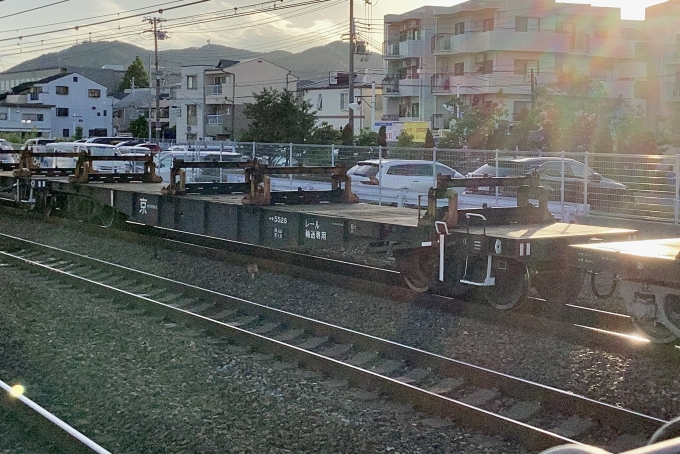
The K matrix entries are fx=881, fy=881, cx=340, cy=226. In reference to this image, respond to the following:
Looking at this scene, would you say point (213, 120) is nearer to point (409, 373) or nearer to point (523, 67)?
point (523, 67)

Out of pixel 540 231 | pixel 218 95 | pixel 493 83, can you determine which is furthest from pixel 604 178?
pixel 218 95

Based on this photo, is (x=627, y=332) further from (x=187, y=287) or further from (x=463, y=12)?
(x=463, y=12)

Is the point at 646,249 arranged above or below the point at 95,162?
below

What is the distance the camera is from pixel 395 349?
8422 millimetres

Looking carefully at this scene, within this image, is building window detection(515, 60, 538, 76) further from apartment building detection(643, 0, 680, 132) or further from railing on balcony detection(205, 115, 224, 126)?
railing on balcony detection(205, 115, 224, 126)

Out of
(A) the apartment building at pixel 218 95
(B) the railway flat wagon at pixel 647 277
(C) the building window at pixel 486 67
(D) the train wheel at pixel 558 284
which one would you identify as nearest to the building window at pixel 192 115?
(A) the apartment building at pixel 218 95

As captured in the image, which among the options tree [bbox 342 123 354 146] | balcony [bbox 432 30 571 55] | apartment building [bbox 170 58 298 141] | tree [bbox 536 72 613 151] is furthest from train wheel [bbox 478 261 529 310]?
apartment building [bbox 170 58 298 141]

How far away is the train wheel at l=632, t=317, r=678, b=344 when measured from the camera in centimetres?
840

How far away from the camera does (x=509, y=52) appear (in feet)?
166

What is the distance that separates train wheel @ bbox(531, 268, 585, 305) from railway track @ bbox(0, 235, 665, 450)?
2.89m

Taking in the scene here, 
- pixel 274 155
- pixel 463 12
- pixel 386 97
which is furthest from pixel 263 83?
pixel 274 155

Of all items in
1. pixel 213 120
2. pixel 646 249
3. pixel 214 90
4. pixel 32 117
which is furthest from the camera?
pixel 32 117

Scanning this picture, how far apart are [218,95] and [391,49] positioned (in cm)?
1978

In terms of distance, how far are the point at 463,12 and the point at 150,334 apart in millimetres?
47422
